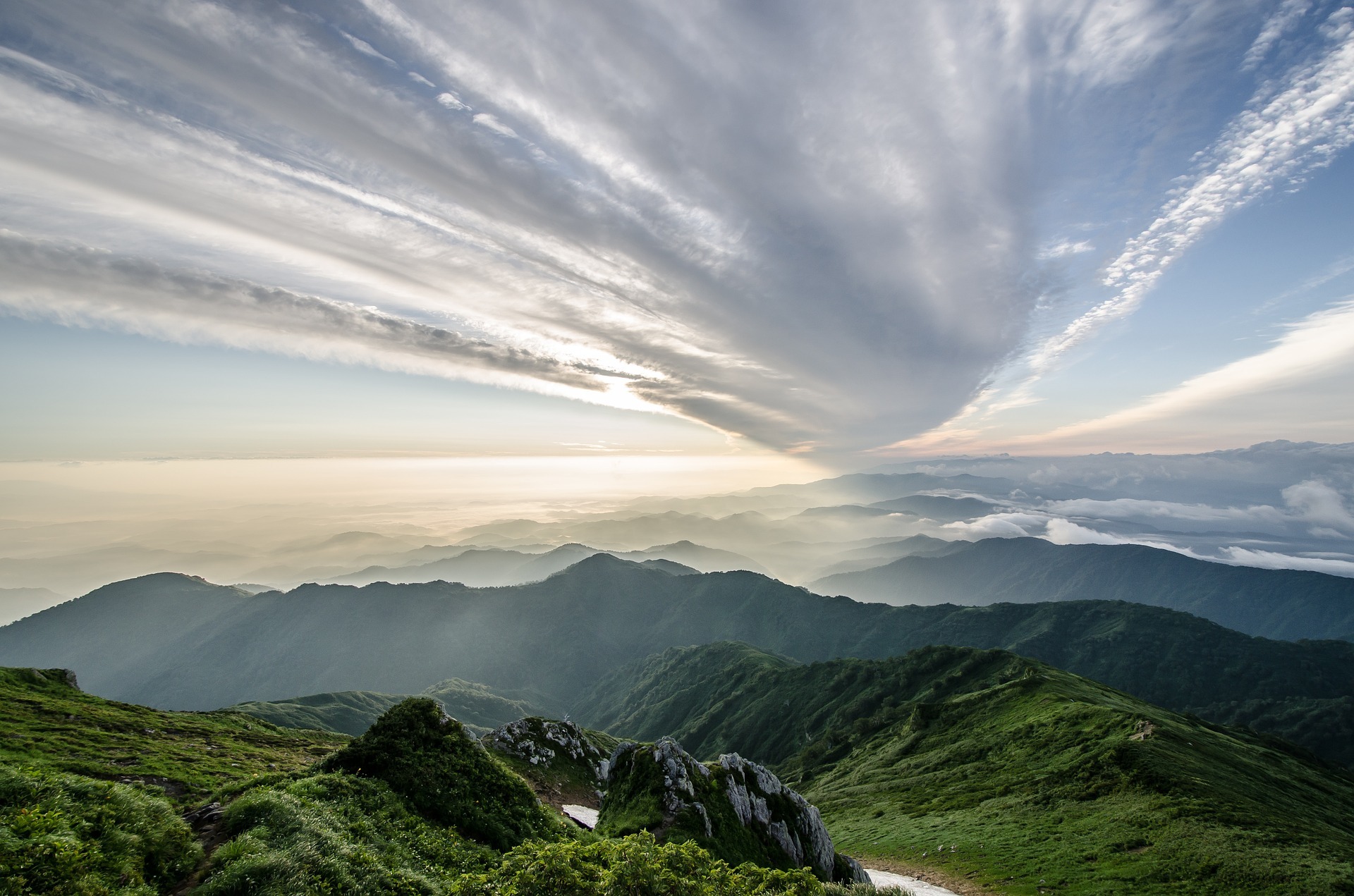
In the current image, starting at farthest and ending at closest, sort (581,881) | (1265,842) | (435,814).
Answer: (1265,842) < (435,814) < (581,881)

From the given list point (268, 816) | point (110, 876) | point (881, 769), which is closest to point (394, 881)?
point (268, 816)

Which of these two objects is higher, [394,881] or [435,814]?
[394,881]

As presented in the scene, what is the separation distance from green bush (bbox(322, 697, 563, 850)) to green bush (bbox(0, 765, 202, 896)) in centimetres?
1073

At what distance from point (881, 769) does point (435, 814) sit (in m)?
137

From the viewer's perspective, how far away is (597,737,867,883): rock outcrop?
140 ft

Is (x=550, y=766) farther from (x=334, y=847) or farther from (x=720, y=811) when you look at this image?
(x=334, y=847)

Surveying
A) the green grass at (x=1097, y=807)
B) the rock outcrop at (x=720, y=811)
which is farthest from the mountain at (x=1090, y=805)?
the rock outcrop at (x=720, y=811)

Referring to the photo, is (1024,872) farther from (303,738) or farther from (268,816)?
(303,738)

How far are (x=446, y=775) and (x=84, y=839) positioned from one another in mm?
17087

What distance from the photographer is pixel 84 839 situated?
1600cm

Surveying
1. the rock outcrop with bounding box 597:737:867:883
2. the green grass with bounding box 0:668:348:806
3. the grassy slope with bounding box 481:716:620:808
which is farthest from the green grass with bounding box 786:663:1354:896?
the green grass with bounding box 0:668:348:806

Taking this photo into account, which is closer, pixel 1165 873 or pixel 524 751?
pixel 1165 873

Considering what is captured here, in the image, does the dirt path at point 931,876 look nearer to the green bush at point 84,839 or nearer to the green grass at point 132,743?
the green grass at point 132,743

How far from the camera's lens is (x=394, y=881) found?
18.9 m
